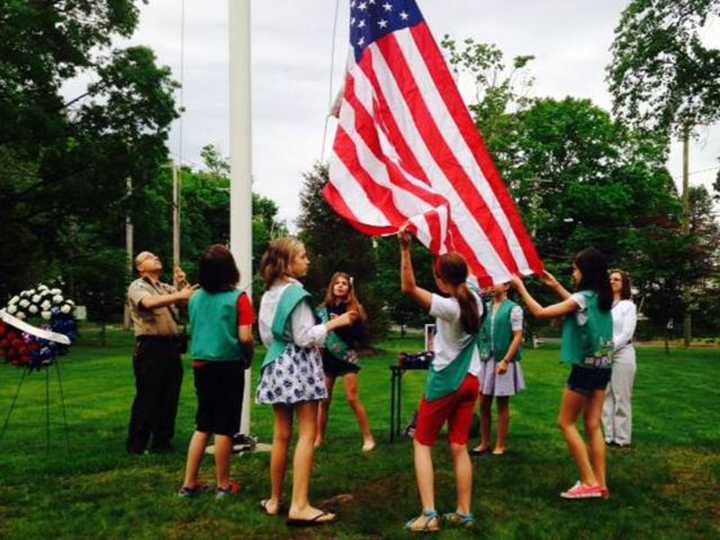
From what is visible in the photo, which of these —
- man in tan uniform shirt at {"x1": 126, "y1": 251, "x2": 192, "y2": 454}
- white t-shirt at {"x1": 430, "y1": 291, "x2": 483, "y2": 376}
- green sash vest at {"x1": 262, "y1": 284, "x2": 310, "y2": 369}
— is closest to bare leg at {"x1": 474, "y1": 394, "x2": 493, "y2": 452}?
white t-shirt at {"x1": 430, "y1": 291, "x2": 483, "y2": 376}

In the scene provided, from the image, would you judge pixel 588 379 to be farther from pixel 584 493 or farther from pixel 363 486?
pixel 363 486

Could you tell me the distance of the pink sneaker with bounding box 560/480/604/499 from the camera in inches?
221

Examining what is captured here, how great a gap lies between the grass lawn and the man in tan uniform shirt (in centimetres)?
34

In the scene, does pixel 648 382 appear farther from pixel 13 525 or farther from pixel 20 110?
pixel 20 110

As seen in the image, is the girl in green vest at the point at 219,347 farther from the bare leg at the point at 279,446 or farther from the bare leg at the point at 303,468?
the bare leg at the point at 303,468

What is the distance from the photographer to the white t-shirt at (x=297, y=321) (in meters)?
4.95

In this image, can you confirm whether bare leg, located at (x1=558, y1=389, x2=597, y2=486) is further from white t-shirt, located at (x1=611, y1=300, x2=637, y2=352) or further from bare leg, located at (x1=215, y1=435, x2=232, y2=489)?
bare leg, located at (x1=215, y1=435, x2=232, y2=489)

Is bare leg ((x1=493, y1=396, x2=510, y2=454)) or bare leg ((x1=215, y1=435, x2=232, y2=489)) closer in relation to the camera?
bare leg ((x1=215, y1=435, x2=232, y2=489))

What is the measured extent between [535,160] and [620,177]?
A: 5.68m

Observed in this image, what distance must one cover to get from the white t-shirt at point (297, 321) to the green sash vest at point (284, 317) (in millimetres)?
38

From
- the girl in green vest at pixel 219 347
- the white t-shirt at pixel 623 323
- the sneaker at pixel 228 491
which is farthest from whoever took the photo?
the white t-shirt at pixel 623 323

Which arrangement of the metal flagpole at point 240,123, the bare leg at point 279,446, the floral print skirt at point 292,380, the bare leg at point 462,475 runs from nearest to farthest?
1. the bare leg at point 462,475
2. the floral print skirt at point 292,380
3. the bare leg at point 279,446
4. the metal flagpole at point 240,123

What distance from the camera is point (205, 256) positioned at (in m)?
5.43

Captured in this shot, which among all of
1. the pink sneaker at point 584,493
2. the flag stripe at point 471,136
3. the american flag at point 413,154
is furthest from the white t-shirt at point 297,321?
the pink sneaker at point 584,493
